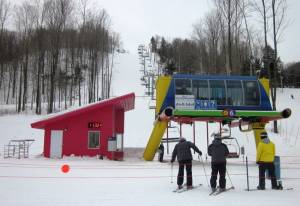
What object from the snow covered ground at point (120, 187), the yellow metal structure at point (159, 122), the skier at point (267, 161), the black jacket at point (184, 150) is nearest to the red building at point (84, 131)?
the snow covered ground at point (120, 187)

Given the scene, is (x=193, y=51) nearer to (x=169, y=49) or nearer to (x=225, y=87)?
(x=169, y=49)

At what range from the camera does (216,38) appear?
1987 inches

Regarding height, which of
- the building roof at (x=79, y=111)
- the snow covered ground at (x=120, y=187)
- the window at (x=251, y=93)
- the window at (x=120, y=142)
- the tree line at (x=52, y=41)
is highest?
the tree line at (x=52, y=41)

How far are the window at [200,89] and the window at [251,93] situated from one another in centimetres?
254

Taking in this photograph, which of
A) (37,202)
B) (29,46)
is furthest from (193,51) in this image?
(37,202)

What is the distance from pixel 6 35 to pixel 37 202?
201 ft

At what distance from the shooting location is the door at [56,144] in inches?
964

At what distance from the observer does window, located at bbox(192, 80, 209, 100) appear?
73.9 ft

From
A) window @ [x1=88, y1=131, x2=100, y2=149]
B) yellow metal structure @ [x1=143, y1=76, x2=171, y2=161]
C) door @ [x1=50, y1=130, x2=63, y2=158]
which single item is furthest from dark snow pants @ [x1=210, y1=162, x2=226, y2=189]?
door @ [x1=50, y1=130, x2=63, y2=158]

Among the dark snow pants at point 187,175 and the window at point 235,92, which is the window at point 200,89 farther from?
the dark snow pants at point 187,175

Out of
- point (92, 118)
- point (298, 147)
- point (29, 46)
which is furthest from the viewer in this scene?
point (29, 46)

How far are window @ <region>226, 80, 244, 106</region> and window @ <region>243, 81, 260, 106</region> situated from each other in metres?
0.33

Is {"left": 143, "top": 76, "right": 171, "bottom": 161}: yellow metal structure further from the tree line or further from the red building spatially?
the tree line

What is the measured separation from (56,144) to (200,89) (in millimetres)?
10608
